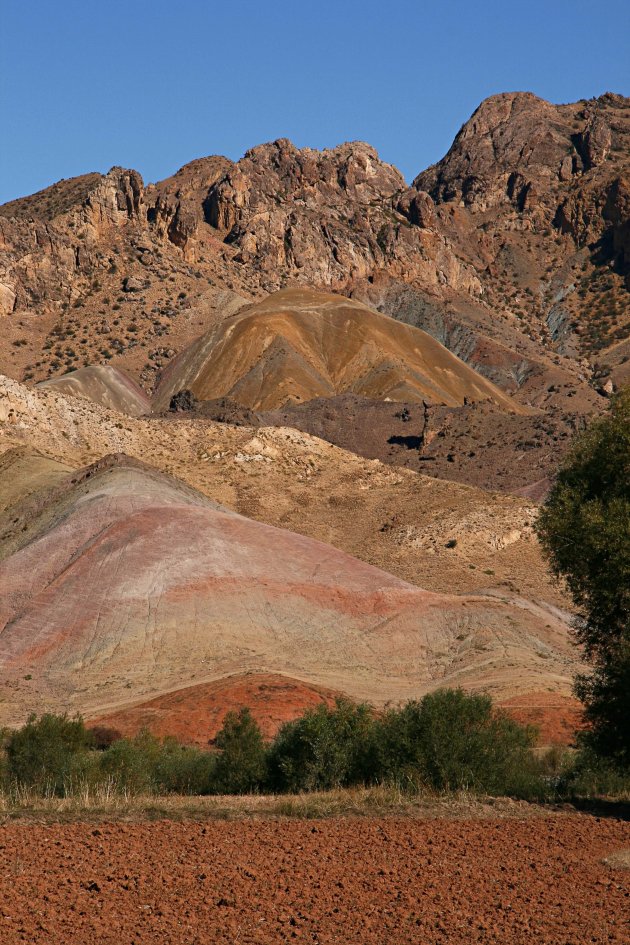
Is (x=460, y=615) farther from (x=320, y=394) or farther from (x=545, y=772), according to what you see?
(x=320, y=394)

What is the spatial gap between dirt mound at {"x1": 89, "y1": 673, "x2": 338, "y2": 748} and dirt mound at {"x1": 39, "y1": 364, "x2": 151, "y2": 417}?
273 ft

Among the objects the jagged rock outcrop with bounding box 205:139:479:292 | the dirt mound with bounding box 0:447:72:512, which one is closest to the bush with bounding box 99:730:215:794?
the dirt mound with bounding box 0:447:72:512

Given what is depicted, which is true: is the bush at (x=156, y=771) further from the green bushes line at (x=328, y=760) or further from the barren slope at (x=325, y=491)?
the barren slope at (x=325, y=491)

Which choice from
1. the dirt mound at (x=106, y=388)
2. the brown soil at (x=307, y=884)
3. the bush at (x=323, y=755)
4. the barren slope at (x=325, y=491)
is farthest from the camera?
the dirt mound at (x=106, y=388)

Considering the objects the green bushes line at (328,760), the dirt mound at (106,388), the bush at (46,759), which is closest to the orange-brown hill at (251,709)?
the bush at (46,759)

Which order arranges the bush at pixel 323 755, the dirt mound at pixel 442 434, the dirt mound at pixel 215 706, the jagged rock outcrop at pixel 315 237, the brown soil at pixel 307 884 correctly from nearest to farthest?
the brown soil at pixel 307 884, the bush at pixel 323 755, the dirt mound at pixel 215 706, the dirt mound at pixel 442 434, the jagged rock outcrop at pixel 315 237

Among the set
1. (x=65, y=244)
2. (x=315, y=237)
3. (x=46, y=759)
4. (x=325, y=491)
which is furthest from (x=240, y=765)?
(x=315, y=237)

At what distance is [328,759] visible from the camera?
19.2 metres

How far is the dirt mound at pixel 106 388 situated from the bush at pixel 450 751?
10053 cm

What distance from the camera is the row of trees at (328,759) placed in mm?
18281

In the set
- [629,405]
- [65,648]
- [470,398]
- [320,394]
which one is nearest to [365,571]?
[65,648]

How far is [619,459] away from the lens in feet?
67.1

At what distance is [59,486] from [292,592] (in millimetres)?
18582

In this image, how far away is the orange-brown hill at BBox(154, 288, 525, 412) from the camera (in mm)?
122625
